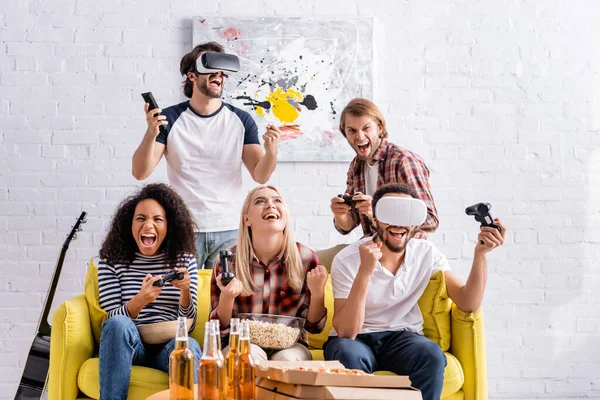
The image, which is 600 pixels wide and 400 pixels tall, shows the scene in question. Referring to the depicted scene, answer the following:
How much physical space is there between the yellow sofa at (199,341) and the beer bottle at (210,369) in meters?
0.77

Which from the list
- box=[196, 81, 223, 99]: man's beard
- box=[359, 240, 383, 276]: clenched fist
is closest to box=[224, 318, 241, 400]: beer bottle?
box=[359, 240, 383, 276]: clenched fist

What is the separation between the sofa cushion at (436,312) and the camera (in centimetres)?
301

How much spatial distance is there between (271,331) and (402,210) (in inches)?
26.2

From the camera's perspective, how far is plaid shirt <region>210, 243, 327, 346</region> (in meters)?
2.90

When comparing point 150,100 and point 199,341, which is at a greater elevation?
point 150,100

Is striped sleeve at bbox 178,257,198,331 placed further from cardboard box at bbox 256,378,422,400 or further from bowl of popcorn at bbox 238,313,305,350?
cardboard box at bbox 256,378,422,400

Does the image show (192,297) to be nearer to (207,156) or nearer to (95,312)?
(95,312)

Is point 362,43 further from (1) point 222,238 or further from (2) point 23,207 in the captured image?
(2) point 23,207

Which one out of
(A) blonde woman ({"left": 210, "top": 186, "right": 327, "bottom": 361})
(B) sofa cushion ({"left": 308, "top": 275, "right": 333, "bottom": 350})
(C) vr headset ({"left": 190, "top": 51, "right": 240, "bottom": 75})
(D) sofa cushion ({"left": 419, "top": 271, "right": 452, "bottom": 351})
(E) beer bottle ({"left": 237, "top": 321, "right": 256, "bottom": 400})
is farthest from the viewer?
(C) vr headset ({"left": 190, "top": 51, "right": 240, "bottom": 75})

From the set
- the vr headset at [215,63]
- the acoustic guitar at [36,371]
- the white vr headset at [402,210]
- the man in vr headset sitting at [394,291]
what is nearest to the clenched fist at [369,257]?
the man in vr headset sitting at [394,291]

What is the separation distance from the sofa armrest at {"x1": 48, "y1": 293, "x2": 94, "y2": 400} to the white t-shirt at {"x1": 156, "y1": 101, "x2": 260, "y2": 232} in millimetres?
728

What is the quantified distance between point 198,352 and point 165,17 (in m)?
1.97

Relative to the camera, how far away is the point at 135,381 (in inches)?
107

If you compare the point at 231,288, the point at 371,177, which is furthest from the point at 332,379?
the point at 371,177
